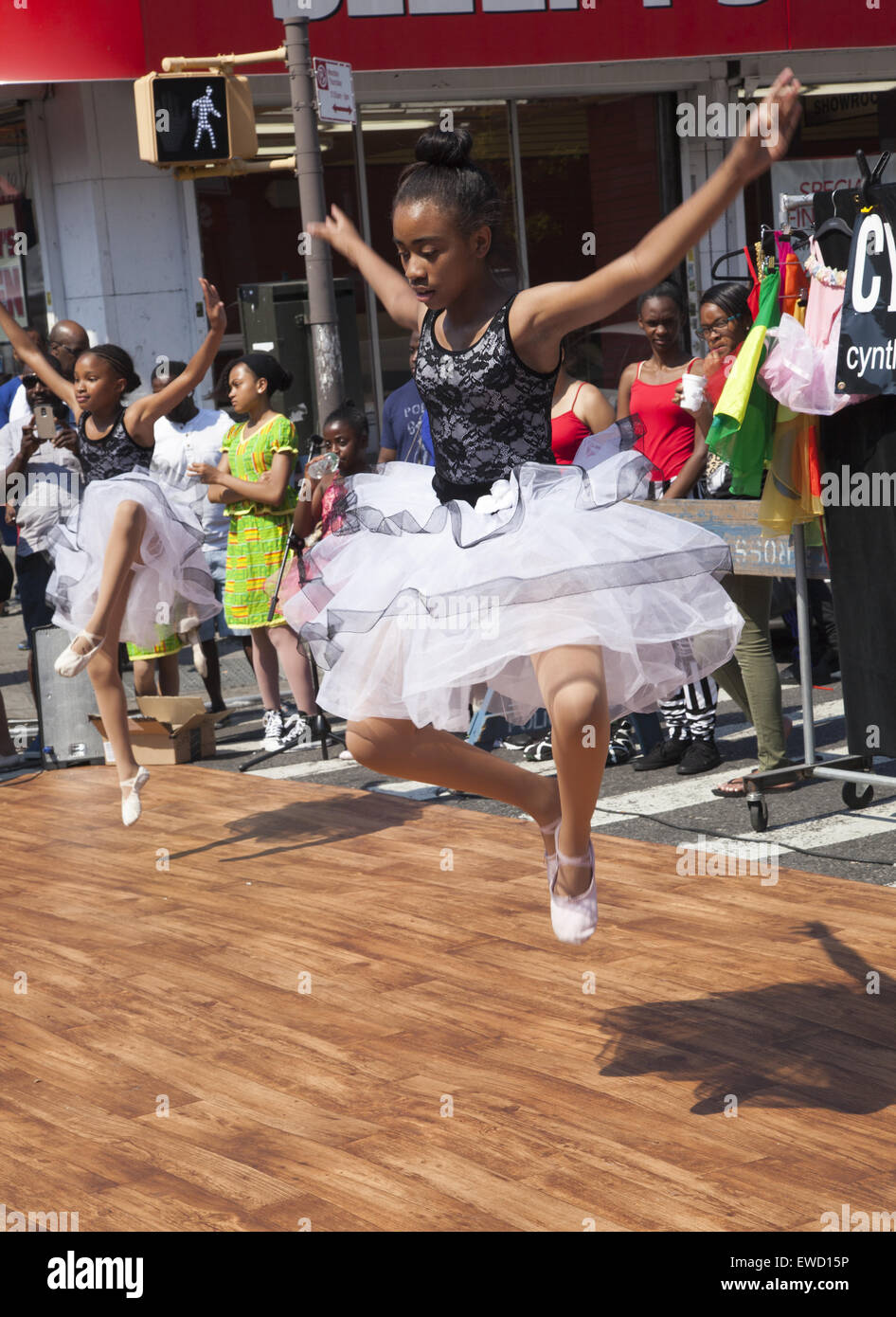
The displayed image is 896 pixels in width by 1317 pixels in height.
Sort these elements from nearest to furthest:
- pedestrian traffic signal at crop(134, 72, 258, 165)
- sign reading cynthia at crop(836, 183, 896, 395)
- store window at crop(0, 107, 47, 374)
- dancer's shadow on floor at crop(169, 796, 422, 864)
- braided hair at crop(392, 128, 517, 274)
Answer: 1. braided hair at crop(392, 128, 517, 274)
2. sign reading cynthia at crop(836, 183, 896, 395)
3. dancer's shadow on floor at crop(169, 796, 422, 864)
4. pedestrian traffic signal at crop(134, 72, 258, 165)
5. store window at crop(0, 107, 47, 374)

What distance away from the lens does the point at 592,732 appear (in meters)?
4.09

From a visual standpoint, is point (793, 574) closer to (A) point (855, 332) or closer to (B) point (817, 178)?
(A) point (855, 332)

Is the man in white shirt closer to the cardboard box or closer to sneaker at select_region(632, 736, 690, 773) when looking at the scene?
the cardboard box

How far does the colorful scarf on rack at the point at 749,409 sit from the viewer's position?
21.7ft

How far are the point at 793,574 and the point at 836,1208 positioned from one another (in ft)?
13.0

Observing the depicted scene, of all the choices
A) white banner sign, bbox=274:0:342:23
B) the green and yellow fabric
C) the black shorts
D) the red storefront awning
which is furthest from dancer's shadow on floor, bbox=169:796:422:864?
the red storefront awning

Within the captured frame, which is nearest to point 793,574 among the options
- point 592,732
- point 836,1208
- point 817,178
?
point 592,732

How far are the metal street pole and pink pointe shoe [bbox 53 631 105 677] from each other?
298 cm

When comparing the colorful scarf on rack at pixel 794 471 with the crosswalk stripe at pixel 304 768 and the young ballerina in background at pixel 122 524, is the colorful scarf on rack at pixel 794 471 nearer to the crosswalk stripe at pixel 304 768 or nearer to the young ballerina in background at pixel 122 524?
the young ballerina in background at pixel 122 524

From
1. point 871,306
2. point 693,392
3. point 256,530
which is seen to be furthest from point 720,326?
point 256,530

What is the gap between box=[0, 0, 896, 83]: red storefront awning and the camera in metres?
13.3

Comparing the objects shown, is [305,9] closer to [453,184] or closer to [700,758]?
[700,758]

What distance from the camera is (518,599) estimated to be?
414 cm

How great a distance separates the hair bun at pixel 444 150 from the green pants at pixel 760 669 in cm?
338
